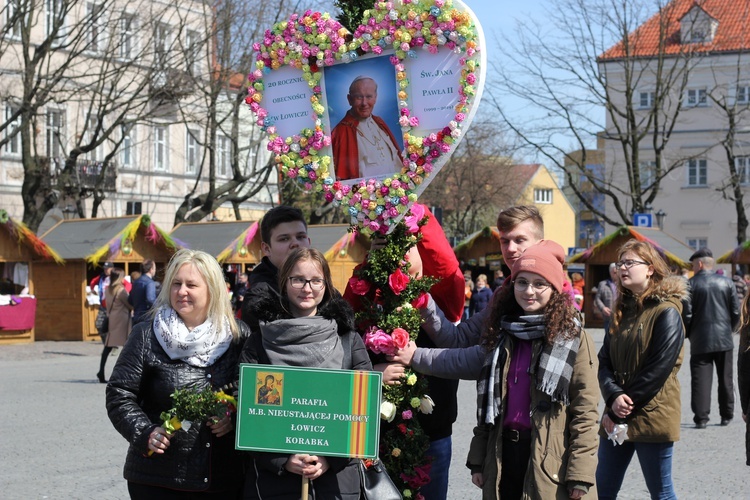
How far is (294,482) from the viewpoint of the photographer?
4199mm

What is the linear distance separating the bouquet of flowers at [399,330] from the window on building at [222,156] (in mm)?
36234

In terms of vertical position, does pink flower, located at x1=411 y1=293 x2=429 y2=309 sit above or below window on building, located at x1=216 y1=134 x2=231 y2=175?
below

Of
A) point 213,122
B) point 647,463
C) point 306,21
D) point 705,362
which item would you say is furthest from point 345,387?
point 213,122

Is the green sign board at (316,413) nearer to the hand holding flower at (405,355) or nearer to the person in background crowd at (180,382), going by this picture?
the person in background crowd at (180,382)

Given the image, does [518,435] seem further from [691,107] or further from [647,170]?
[647,170]

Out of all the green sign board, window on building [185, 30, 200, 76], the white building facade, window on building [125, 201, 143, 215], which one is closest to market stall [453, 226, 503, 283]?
the white building facade

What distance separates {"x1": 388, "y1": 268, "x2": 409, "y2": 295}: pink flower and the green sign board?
63 centimetres

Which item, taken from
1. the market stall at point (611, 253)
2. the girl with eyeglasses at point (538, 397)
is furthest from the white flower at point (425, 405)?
the market stall at point (611, 253)

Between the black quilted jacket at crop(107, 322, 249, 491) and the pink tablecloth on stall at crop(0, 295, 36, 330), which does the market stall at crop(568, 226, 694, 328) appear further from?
the black quilted jacket at crop(107, 322, 249, 491)

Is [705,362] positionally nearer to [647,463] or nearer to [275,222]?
[647,463]

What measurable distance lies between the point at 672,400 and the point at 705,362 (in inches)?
226

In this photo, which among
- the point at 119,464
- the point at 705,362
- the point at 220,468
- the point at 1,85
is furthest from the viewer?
the point at 1,85

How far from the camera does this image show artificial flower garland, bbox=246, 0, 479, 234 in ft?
15.0

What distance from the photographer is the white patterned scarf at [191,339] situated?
4.49m
